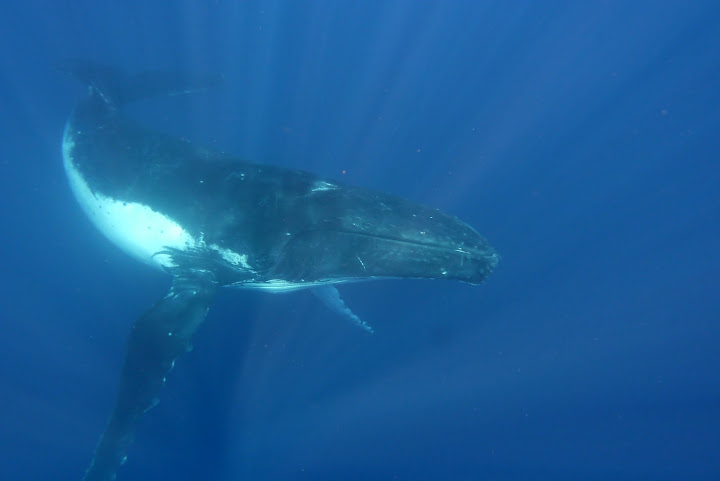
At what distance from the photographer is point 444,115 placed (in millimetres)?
14047

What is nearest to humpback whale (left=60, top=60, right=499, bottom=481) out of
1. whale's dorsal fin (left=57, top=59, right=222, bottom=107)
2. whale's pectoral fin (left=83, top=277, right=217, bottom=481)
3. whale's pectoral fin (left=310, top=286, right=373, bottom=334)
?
whale's pectoral fin (left=83, top=277, right=217, bottom=481)

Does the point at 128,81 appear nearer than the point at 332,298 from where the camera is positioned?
No

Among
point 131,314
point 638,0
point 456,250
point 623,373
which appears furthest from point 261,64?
point 638,0

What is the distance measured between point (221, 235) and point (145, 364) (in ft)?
7.44

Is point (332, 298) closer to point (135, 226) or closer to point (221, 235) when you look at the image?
point (221, 235)

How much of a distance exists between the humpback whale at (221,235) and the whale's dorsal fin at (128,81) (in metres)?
2.90

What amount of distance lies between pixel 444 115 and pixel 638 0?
39.0 ft

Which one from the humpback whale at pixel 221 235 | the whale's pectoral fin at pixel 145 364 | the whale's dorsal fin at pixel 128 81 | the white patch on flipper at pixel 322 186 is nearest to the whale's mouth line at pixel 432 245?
the humpback whale at pixel 221 235

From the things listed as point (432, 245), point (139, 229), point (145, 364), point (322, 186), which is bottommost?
point (145, 364)

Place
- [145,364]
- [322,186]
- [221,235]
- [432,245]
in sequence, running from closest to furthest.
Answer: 1. [145,364]
2. [432,245]
3. [221,235]
4. [322,186]

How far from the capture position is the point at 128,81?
36.0 feet

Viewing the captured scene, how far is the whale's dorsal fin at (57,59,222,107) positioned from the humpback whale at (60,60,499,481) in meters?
2.90

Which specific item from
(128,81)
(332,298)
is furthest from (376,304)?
(128,81)

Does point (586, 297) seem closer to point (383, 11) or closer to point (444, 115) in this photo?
point (444, 115)
